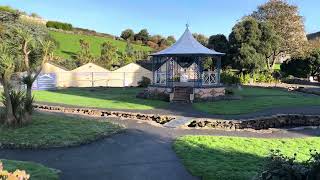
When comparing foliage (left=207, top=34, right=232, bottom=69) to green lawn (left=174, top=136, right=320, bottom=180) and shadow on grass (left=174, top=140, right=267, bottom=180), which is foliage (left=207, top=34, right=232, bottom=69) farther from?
shadow on grass (left=174, top=140, right=267, bottom=180)

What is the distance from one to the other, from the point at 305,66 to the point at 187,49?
27.9 meters

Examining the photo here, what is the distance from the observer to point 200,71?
1270 inches

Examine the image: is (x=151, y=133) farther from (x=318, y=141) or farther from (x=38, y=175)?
(x=38, y=175)

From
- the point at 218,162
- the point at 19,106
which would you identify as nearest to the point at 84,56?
the point at 19,106

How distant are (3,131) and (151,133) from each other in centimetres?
494

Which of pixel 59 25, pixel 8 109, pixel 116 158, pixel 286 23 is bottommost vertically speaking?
pixel 116 158

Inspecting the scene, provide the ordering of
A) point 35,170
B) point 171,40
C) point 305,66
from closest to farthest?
point 35,170, point 305,66, point 171,40

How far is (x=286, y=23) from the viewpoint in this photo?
57781 mm

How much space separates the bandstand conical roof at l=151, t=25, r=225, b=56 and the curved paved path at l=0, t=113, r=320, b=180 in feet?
51.1

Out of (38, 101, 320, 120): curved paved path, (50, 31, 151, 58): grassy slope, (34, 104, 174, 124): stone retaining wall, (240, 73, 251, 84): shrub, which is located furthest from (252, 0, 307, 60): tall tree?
(34, 104, 174, 124): stone retaining wall

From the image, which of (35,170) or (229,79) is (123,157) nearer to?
(35,170)

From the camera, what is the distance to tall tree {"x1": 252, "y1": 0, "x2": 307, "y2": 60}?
189 ft

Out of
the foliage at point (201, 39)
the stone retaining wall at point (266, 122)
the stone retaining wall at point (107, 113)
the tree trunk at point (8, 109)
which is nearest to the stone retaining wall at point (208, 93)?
the stone retaining wall at point (266, 122)

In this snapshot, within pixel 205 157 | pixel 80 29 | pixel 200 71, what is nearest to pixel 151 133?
pixel 205 157
